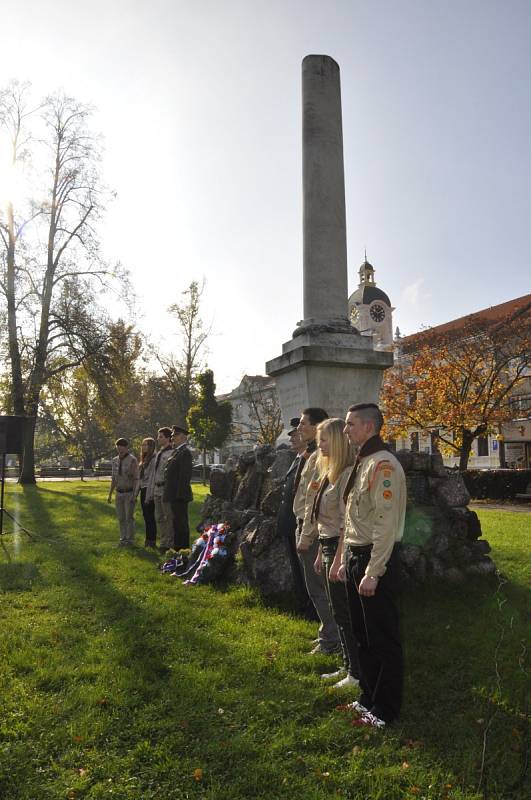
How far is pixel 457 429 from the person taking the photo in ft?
95.6

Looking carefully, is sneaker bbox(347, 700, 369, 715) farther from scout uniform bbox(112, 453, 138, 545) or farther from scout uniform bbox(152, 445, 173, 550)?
scout uniform bbox(112, 453, 138, 545)

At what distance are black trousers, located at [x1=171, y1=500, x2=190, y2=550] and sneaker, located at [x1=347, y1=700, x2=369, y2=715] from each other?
618 centimetres

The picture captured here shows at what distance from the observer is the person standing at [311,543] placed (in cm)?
511

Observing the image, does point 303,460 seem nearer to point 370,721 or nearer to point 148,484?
point 370,721

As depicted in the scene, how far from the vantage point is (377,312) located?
3029 inches

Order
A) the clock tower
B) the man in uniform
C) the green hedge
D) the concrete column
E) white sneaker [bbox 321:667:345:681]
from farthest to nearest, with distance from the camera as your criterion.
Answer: the clock tower, the green hedge, the concrete column, white sneaker [bbox 321:667:345:681], the man in uniform

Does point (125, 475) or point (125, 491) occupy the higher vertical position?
point (125, 475)

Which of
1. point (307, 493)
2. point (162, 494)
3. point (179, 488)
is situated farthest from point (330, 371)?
point (162, 494)

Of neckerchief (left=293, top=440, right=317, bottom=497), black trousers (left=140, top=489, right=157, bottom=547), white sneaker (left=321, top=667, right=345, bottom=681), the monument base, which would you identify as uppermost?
the monument base

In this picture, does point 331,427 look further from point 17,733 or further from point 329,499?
point 17,733

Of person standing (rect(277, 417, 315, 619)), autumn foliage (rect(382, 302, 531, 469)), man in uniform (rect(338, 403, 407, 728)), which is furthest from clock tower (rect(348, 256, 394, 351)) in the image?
man in uniform (rect(338, 403, 407, 728))

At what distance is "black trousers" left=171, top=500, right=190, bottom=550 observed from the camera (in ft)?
32.3

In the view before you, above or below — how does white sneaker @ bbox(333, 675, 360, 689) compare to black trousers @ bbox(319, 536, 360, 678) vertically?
below

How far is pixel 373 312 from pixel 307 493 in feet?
242
